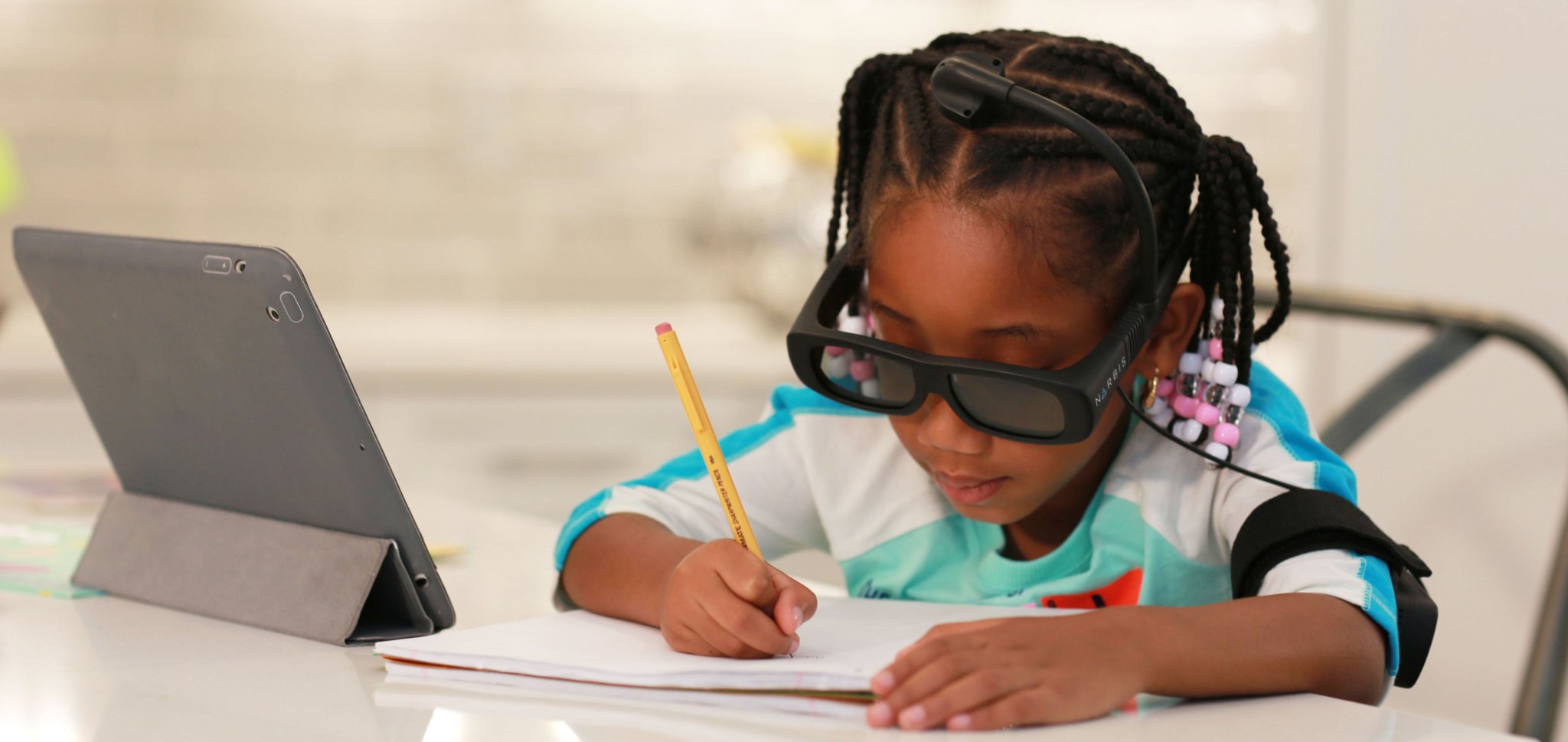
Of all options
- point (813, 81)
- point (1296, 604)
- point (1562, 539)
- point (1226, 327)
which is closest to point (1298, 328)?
point (1562, 539)

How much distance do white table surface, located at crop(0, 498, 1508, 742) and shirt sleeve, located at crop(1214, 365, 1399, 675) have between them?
0.08 metres

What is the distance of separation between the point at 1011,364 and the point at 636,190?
2275mm

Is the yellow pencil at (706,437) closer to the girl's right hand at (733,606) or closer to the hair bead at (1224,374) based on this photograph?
the girl's right hand at (733,606)

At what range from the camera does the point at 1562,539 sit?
1.39m

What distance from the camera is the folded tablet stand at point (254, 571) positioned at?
76cm

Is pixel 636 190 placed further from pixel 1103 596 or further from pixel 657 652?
pixel 657 652

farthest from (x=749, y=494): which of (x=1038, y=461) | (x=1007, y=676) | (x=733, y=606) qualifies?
(x=1007, y=676)

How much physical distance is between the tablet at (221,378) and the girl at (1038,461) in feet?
0.54

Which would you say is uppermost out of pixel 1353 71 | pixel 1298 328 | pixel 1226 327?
pixel 1353 71

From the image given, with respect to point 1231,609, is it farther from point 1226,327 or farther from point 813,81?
point 813,81

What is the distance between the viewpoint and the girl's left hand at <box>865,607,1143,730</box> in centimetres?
59

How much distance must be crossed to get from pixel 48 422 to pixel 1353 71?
83.0 inches

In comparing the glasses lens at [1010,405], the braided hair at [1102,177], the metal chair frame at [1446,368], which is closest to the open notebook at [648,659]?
the glasses lens at [1010,405]

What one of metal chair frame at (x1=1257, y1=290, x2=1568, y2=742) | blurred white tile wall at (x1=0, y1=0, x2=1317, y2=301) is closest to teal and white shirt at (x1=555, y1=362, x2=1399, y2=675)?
metal chair frame at (x1=1257, y1=290, x2=1568, y2=742)
